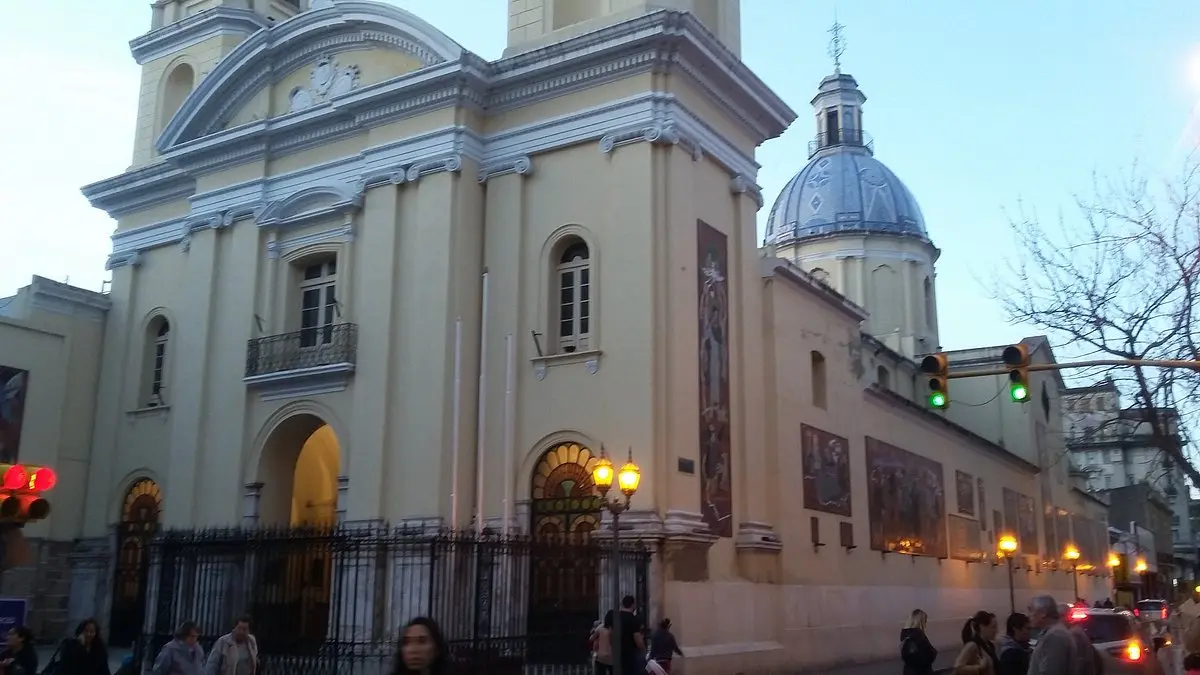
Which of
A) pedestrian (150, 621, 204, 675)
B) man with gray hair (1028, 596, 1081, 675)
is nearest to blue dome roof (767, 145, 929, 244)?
pedestrian (150, 621, 204, 675)

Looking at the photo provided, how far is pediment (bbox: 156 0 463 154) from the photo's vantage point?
2439 cm

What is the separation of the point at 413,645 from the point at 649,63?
17.7m

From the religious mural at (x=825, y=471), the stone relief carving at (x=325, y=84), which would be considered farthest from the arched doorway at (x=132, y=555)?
the religious mural at (x=825, y=471)

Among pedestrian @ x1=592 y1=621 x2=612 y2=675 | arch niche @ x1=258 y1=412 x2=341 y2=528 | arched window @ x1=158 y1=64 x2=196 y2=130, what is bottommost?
pedestrian @ x1=592 y1=621 x2=612 y2=675

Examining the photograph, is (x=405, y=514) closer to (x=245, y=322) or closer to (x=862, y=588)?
(x=245, y=322)

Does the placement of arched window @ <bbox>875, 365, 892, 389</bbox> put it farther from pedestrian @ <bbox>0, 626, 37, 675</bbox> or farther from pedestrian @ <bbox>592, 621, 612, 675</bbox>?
pedestrian @ <bbox>0, 626, 37, 675</bbox>

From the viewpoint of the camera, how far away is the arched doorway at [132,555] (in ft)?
86.6

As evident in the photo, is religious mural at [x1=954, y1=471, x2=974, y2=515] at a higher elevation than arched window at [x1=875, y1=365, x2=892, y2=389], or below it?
below

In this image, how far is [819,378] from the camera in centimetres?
2733

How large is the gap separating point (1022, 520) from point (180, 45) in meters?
32.2

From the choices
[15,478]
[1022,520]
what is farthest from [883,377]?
[15,478]

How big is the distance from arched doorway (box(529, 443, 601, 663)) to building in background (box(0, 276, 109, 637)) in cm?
1232

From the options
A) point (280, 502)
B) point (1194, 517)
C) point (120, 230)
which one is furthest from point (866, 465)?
point (1194, 517)

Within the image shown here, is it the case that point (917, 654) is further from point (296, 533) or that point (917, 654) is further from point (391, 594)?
point (391, 594)
